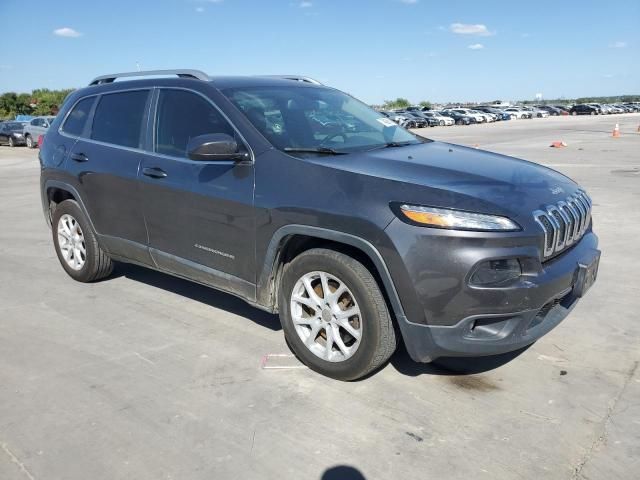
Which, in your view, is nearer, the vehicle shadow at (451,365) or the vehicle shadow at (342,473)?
→ the vehicle shadow at (342,473)

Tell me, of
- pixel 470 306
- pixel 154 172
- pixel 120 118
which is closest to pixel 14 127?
pixel 120 118

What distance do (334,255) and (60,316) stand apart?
2591 millimetres

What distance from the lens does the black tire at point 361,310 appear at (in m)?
3.09

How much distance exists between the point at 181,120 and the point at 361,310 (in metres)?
2.03

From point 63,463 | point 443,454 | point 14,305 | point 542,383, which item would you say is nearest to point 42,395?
point 63,463

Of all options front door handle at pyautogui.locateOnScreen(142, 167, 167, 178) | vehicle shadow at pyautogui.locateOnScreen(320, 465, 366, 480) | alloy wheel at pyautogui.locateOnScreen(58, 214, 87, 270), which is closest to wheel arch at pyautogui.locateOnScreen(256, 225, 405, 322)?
vehicle shadow at pyautogui.locateOnScreen(320, 465, 366, 480)

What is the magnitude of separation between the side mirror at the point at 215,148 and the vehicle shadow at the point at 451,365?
167 centimetres

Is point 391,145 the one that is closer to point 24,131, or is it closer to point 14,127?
point 24,131

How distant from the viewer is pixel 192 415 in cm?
304

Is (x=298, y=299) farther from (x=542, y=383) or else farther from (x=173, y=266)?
(x=542, y=383)

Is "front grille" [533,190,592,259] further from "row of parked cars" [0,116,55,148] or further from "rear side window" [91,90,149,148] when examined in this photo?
"row of parked cars" [0,116,55,148]

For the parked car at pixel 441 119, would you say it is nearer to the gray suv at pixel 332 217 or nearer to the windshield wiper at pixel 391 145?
the gray suv at pixel 332 217

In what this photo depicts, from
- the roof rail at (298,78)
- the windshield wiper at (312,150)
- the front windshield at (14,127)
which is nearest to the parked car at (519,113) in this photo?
the front windshield at (14,127)

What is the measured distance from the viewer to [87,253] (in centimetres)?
510
